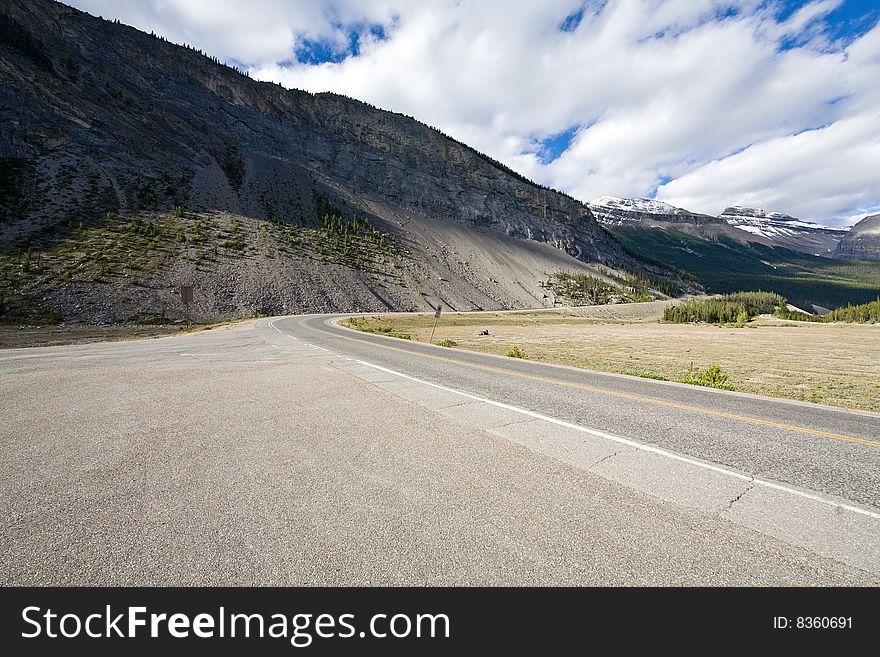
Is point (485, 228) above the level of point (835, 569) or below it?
above

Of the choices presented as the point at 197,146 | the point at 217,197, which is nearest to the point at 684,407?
the point at 217,197

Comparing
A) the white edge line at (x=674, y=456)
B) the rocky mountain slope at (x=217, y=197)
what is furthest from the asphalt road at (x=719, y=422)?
the rocky mountain slope at (x=217, y=197)

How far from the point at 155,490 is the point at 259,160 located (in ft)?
388

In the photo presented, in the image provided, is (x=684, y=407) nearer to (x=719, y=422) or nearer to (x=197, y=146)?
(x=719, y=422)

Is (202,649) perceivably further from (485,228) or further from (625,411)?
(485,228)

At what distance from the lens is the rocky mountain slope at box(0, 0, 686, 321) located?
4909 centimetres

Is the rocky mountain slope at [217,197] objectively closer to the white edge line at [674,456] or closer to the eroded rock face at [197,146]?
the eroded rock face at [197,146]

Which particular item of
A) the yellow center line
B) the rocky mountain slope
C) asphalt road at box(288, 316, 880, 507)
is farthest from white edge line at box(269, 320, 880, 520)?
the rocky mountain slope

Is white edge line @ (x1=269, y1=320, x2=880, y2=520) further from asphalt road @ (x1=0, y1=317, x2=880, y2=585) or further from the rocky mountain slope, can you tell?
the rocky mountain slope

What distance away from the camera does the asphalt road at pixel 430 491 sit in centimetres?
277

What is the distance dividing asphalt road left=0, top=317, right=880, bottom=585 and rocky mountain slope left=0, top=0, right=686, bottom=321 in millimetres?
46170

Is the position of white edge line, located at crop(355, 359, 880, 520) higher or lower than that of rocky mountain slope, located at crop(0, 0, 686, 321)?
lower

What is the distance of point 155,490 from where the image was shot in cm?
397

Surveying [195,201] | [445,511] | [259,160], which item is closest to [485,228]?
[259,160]
